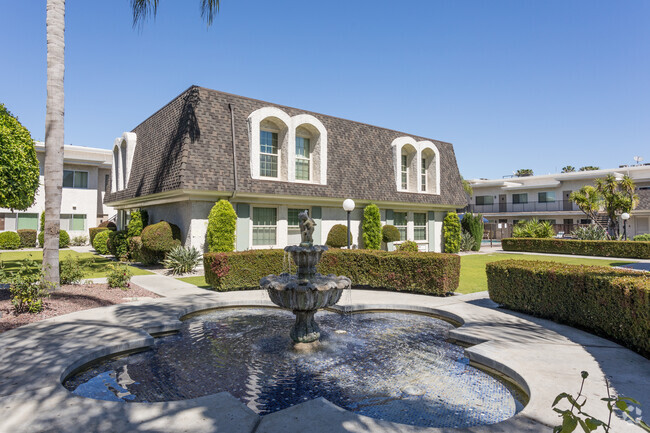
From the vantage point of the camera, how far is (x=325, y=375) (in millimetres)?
5434

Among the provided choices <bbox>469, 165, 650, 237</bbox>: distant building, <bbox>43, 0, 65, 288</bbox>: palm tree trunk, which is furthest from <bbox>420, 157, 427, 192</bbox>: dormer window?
<bbox>469, 165, 650, 237</bbox>: distant building

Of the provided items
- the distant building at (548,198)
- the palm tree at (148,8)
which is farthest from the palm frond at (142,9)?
the distant building at (548,198)

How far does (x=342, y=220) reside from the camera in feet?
67.1

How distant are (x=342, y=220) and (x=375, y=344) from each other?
542 inches

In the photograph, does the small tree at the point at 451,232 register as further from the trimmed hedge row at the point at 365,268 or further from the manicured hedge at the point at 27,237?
the manicured hedge at the point at 27,237

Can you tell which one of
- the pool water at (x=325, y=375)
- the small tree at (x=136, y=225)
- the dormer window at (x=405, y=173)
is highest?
the dormer window at (x=405, y=173)

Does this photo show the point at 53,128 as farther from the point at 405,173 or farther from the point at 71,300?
the point at 405,173

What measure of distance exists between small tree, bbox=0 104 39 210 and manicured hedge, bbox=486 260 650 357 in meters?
15.4

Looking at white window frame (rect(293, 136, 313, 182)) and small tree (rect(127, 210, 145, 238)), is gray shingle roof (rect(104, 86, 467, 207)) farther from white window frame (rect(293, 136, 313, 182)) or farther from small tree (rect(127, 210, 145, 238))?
small tree (rect(127, 210, 145, 238))

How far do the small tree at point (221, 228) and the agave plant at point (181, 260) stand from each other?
0.90 m

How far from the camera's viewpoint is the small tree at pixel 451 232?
25594mm

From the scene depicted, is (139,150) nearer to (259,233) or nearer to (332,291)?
(259,233)

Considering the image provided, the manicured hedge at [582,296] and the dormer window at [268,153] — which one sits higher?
the dormer window at [268,153]

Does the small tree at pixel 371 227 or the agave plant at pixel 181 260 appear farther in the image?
the small tree at pixel 371 227
